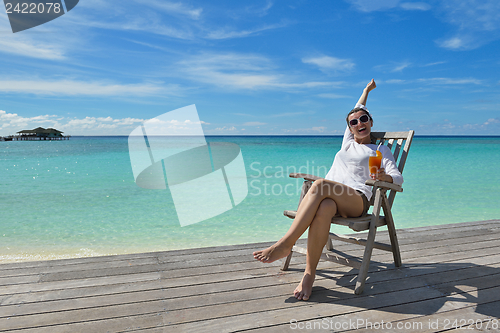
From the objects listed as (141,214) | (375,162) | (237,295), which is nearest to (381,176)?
(375,162)

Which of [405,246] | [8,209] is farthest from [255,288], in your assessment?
[8,209]

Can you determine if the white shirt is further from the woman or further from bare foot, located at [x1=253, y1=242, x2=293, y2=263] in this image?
bare foot, located at [x1=253, y1=242, x2=293, y2=263]

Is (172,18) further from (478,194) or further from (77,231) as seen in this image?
(478,194)

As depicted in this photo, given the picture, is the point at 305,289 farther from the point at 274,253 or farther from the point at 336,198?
the point at 336,198

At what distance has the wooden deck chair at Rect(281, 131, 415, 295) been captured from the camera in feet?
6.57

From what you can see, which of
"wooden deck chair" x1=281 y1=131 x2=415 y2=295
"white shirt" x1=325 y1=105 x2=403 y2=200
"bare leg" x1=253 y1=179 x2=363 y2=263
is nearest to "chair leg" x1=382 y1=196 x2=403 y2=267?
"wooden deck chair" x1=281 y1=131 x2=415 y2=295

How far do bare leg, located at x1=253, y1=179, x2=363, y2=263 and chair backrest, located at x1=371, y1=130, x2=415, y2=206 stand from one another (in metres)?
0.60

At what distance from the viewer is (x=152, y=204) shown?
7.20 metres

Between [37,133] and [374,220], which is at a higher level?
[37,133]

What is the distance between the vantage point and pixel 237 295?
1.89 metres

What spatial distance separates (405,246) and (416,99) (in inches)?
1743

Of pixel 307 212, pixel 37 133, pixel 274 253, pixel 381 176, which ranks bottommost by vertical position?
pixel 274 253

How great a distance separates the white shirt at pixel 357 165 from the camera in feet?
7.47

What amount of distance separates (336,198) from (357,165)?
495 mm
